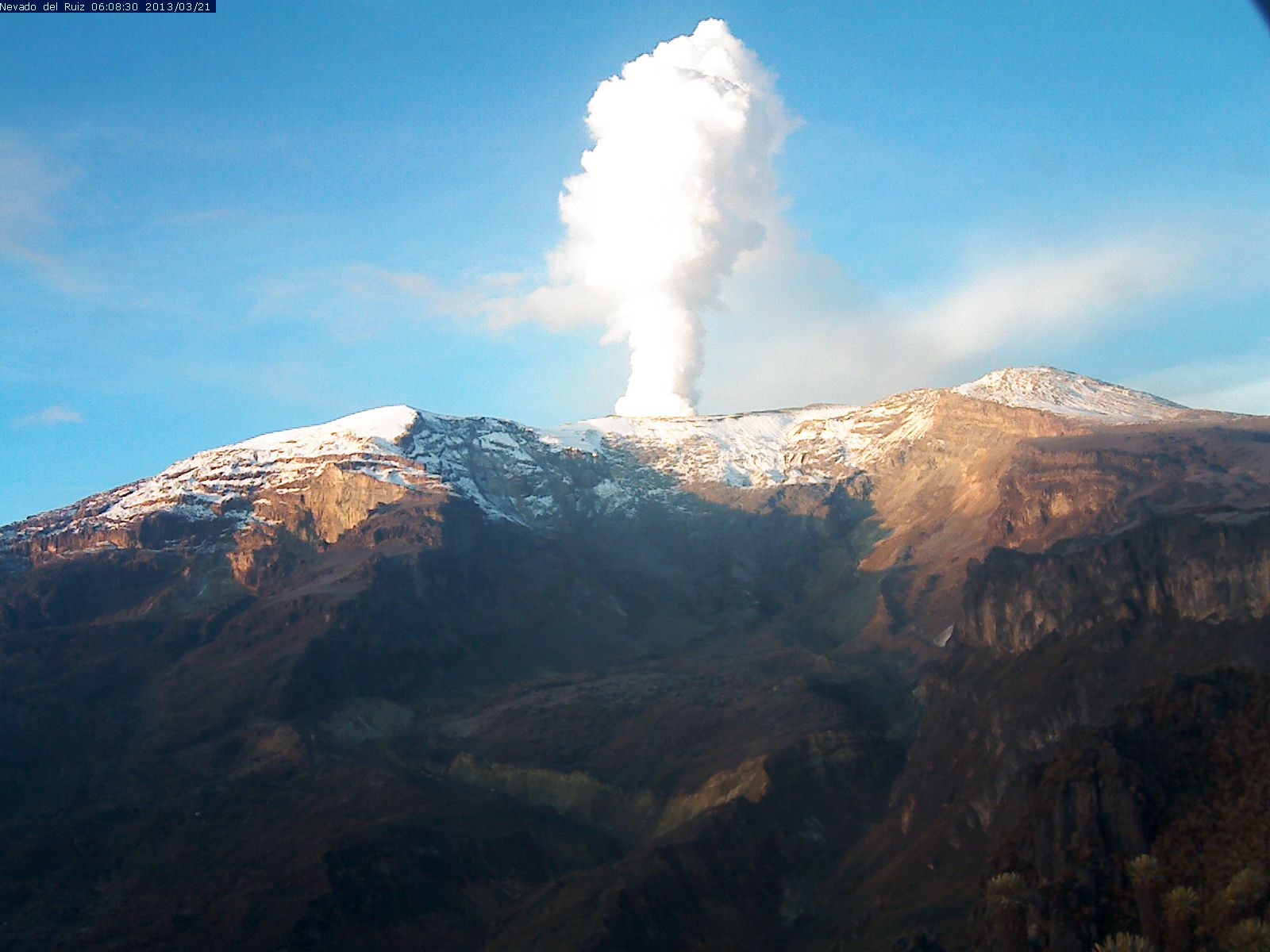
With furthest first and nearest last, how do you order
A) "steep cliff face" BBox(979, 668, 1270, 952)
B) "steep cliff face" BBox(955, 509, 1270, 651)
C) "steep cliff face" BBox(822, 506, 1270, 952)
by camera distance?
"steep cliff face" BBox(955, 509, 1270, 651) < "steep cliff face" BBox(822, 506, 1270, 952) < "steep cliff face" BBox(979, 668, 1270, 952)

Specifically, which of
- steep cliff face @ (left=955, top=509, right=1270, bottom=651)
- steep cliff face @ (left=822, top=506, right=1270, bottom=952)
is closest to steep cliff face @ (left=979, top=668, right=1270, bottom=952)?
steep cliff face @ (left=822, top=506, right=1270, bottom=952)

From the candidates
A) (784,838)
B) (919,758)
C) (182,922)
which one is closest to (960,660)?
(919,758)

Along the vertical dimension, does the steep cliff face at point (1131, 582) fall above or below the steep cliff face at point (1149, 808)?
above

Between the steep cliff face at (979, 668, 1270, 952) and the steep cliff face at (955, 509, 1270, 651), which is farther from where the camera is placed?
the steep cliff face at (955, 509, 1270, 651)

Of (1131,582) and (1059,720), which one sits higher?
(1131,582)

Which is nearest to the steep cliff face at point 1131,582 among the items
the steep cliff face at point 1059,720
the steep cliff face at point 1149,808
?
the steep cliff face at point 1059,720

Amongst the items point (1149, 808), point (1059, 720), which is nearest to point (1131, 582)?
point (1059, 720)

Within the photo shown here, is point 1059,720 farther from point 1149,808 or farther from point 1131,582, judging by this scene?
point 1149,808

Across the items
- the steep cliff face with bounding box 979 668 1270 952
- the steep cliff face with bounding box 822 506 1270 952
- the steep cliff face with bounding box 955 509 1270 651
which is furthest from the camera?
the steep cliff face with bounding box 955 509 1270 651

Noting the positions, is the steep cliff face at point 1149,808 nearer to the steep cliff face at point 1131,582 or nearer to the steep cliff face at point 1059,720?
the steep cliff face at point 1059,720

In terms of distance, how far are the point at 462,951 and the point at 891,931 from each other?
51136 mm

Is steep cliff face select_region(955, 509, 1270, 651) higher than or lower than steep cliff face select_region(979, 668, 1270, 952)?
higher

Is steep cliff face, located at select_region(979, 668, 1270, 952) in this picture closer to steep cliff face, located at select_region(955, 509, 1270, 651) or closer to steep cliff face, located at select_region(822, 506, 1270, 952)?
steep cliff face, located at select_region(822, 506, 1270, 952)

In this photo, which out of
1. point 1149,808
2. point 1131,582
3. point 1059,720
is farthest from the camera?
point 1131,582
